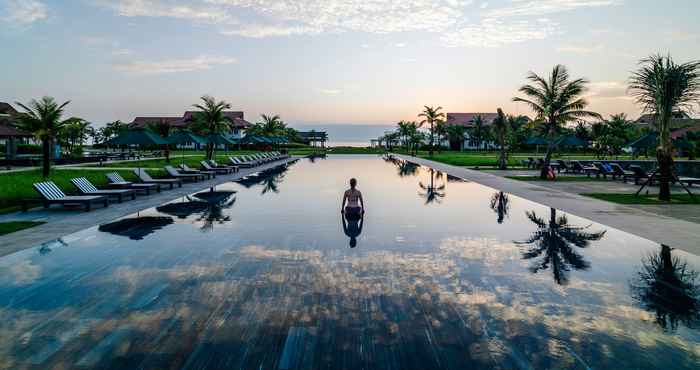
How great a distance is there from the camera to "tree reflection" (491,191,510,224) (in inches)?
495

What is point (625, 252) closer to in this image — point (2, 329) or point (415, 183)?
point (2, 329)

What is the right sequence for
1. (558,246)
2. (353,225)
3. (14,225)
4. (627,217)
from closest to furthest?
(558,246)
(14,225)
(353,225)
(627,217)

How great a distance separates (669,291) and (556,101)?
21097mm

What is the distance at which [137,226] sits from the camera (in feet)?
34.6

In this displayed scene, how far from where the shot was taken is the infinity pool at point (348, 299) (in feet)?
13.8

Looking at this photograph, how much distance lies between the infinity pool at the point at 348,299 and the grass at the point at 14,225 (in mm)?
1611

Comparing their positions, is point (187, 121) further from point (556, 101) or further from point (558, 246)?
point (558, 246)

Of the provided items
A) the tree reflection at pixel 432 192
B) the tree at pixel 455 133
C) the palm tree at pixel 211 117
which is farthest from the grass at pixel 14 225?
the tree at pixel 455 133

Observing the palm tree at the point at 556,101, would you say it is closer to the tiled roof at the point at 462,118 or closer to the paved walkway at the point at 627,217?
the paved walkway at the point at 627,217

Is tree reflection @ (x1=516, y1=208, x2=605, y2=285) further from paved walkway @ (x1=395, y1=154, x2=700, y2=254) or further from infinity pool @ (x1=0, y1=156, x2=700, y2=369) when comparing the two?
paved walkway @ (x1=395, y1=154, x2=700, y2=254)

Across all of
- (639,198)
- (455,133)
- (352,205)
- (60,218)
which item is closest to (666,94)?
(639,198)

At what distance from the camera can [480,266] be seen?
23.8 ft

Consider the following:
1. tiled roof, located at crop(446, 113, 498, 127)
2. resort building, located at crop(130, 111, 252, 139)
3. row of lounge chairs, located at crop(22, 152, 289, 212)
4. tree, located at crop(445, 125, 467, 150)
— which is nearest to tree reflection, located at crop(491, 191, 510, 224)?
row of lounge chairs, located at crop(22, 152, 289, 212)

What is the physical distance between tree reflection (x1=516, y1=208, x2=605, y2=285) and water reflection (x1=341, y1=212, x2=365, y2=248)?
340 centimetres
